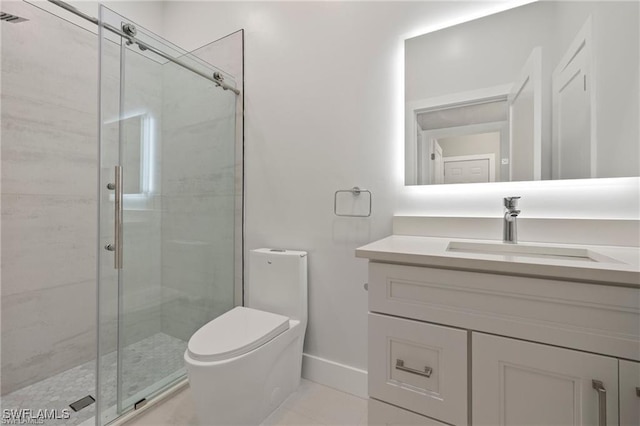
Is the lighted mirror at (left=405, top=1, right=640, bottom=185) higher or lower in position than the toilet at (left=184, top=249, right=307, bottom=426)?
higher

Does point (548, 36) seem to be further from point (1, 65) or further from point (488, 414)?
point (1, 65)

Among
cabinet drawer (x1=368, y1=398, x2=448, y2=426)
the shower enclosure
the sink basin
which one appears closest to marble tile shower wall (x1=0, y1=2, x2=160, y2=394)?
the shower enclosure

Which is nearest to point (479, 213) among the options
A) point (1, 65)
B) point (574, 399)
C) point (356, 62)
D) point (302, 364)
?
point (574, 399)

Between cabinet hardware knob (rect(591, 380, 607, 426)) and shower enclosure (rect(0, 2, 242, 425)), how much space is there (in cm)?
172

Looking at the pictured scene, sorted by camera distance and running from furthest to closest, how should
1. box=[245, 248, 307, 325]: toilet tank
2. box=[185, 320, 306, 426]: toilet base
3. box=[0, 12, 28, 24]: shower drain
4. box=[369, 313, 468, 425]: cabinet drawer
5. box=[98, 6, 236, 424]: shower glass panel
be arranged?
box=[245, 248, 307, 325]: toilet tank
box=[0, 12, 28, 24]: shower drain
box=[98, 6, 236, 424]: shower glass panel
box=[185, 320, 306, 426]: toilet base
box=[369, 313, 468, 425]: cabinet drawer

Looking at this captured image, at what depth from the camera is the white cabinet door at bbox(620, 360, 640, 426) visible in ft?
2.16

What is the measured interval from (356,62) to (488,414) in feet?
5.21

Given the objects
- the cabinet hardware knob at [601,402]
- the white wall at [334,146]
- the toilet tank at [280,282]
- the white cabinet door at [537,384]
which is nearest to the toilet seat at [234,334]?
the toilet tank at [280,282]

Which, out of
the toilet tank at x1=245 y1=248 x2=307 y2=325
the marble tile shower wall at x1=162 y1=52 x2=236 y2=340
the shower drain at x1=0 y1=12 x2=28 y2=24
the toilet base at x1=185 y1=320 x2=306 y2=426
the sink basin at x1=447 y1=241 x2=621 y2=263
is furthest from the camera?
the marble tile shower wall at x1=162 y1=52 x2=236 y2=340

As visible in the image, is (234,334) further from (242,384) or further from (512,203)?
(512,203)

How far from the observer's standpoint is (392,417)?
0.91 metres

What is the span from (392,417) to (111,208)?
4.69ft

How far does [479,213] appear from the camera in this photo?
131cm

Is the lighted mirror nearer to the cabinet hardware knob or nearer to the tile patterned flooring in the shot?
the cabinet hardware knob
